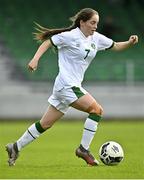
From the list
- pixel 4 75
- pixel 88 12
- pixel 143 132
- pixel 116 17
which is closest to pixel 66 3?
pixel 116 17

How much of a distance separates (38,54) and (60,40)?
1.59 ft

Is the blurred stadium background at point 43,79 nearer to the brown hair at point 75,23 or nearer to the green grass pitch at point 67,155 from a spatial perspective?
the green grass pitch at point 67,155

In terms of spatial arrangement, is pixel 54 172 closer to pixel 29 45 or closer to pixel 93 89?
pixel 93 89

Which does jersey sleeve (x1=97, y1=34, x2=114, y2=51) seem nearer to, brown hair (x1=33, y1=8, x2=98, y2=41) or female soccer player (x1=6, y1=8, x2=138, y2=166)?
female soccer player (x1=6, y1=8, x2=138, y2=166)

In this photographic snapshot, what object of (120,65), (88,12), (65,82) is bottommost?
(120,65)

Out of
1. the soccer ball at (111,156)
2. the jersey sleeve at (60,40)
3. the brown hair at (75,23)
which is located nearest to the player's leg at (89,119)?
the soccer ball at (111,156)

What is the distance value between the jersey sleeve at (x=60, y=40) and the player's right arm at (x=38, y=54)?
9 centimetres

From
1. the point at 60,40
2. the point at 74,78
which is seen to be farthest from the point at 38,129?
the point at 60,40

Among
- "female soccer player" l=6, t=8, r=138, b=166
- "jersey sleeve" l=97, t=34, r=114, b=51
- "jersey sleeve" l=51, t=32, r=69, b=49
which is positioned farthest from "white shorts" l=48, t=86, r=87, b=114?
"jersey sleeve" l=97, t=34, r=114, b=51

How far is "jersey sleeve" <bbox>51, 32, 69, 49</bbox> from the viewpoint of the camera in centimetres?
1259

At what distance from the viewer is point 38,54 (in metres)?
12.4

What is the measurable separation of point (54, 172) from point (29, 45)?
64.5 feet

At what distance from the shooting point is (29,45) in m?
30.9

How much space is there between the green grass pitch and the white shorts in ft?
3.00
